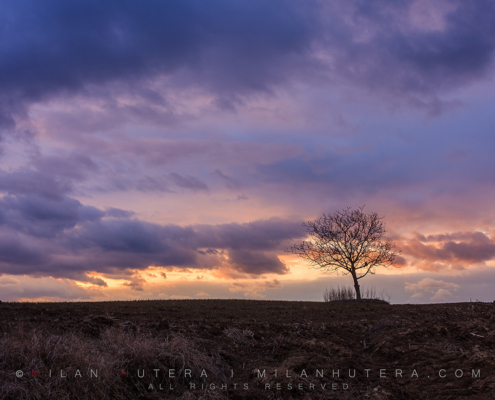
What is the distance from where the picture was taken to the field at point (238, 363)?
624 centimetres

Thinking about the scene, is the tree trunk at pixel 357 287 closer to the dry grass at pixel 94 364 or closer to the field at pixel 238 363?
the field at pixel 238 363

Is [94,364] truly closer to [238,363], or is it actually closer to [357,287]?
[238,363]

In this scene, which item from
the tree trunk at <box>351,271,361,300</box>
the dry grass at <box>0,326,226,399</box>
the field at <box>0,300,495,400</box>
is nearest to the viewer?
the dry grass at <box>0,326,226,399</box>

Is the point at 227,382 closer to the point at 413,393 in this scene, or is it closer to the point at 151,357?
the point at 151,357

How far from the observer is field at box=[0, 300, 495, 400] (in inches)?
246

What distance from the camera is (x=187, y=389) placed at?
6766 mm

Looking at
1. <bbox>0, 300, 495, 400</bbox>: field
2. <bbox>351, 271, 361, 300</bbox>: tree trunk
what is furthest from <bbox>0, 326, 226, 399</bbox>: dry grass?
<bbox>351, 271, 361, 300</bbox>: tree trunk

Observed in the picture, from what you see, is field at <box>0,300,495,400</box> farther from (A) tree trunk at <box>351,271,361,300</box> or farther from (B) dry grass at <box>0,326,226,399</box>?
(A) tree trunk at <box>351,271,361,300</box>

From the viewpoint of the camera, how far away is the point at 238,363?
26.3ft

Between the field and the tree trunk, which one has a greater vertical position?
the tree trunk

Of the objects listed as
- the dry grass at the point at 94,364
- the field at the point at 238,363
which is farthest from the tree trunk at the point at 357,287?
the dry grass at the point at 94,364

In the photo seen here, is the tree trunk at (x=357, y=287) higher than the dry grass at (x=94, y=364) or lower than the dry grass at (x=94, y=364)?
higher

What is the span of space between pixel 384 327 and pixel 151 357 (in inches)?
259

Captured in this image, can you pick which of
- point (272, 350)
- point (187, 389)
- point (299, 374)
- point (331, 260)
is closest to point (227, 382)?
point (187, 389)
